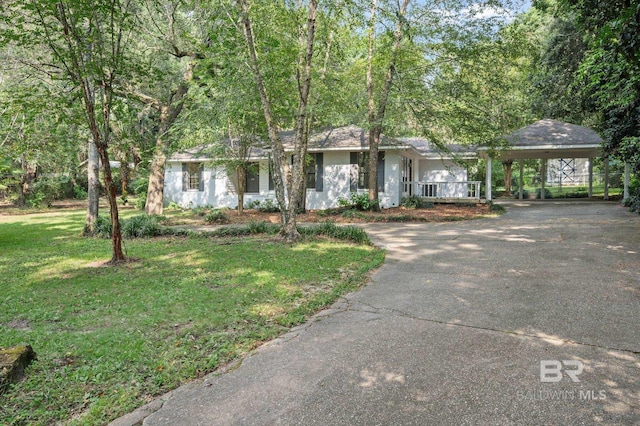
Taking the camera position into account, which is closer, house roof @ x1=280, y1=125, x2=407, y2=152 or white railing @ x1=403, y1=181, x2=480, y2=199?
house roof @ x1=280, y1=125, x2=407, y2=152

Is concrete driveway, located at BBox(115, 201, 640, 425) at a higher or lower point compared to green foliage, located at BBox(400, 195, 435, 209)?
lower

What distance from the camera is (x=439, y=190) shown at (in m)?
19.4

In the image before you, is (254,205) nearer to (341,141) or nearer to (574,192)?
(341,141)

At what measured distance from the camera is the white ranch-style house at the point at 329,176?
1677 centimetres

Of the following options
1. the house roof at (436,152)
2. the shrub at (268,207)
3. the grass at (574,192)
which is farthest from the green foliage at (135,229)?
the grass at (574,192)

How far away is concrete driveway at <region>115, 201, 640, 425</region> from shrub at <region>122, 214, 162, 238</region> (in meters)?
7.08

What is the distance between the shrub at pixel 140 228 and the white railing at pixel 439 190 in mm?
11274

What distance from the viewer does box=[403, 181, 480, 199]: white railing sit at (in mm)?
18703

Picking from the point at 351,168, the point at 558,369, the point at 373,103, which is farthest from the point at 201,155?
the point at 558,369

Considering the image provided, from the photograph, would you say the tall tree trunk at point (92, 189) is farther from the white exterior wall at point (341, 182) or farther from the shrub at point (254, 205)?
the white exterior wall at point (341, 182)

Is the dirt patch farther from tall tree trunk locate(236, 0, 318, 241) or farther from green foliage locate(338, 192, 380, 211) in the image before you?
tall tree trunk locate(236, 0, 318, 241)

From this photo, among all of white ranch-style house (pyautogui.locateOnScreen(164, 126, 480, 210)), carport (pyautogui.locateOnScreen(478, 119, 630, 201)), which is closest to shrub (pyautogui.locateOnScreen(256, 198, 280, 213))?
white ranch-style house (pyautogui.locateOnScreen(164, 126, 480, 210))

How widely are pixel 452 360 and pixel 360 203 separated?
40.0 ft

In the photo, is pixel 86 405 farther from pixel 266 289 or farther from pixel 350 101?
pixel 350 101
